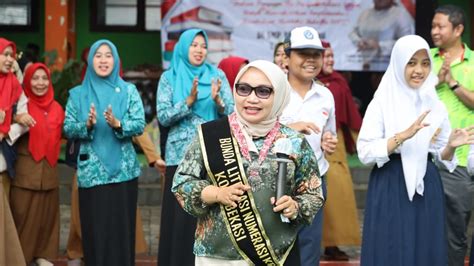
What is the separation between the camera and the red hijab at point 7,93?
8.62 m

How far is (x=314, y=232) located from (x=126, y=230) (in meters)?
1.76

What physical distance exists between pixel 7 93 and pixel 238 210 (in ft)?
13.0

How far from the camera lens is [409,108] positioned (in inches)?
273

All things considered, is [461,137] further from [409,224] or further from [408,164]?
[409,224]

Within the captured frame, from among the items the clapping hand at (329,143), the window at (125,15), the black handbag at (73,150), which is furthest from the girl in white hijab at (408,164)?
the window at (125,15)

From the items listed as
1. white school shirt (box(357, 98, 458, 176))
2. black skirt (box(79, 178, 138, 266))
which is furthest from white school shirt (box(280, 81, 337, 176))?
black skirt (box(79, 178, 138, 266))

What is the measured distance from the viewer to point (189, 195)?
5242 mm

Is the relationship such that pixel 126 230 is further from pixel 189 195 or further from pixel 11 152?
pixel 189 195

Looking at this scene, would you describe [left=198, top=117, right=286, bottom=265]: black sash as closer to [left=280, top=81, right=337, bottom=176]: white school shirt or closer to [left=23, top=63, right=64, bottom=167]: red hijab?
[left=280, top=81, right=337, bottom=176]: white school shirt

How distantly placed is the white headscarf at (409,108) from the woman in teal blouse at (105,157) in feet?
7.40

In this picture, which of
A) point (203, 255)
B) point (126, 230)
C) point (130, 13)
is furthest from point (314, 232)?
point (130, 13)

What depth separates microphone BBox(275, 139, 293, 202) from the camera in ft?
16.6

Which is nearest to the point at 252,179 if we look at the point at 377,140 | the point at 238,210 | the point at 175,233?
the point at 238,210

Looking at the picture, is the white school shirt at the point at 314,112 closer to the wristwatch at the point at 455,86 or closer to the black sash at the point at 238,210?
the wristwatch at the point at 455,86
